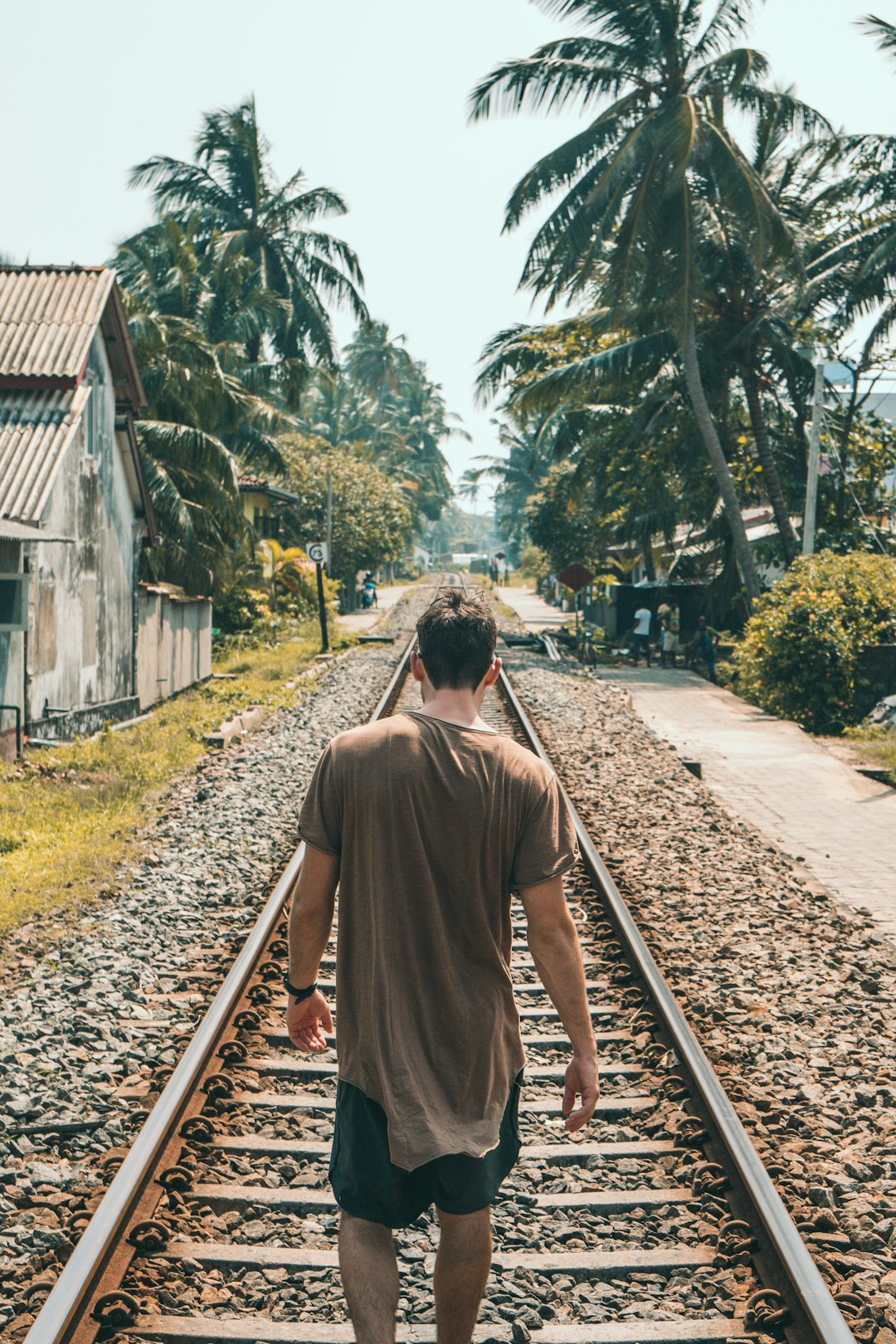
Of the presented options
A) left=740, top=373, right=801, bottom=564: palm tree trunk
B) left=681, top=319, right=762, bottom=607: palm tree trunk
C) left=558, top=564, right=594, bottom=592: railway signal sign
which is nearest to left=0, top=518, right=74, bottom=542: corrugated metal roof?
left=681, top=319, right=762, bottom=607: palm tree trunk

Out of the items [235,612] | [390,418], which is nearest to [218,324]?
[235,612]

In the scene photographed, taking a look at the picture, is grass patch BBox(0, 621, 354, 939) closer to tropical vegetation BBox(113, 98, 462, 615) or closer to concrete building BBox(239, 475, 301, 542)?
tropical vegetation BBox(113, 98, 462, 615)

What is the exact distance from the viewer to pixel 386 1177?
10.2ft

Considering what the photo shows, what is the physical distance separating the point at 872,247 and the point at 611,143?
242 inches

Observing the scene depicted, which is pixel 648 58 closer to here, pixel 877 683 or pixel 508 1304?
pixel 877 683

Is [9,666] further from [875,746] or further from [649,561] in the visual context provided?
[649,561]

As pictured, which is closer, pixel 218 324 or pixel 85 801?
pixel 85 801

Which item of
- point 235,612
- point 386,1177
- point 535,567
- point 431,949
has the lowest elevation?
point 386,1177

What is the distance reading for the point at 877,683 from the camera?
2055cm

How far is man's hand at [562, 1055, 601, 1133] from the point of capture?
3.31 meters

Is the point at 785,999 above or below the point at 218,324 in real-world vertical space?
below

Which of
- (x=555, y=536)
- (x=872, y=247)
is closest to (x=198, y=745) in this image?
(x=872, y=247)

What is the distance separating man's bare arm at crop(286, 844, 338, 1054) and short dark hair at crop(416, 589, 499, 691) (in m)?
0.53

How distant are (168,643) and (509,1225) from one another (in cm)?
1852
